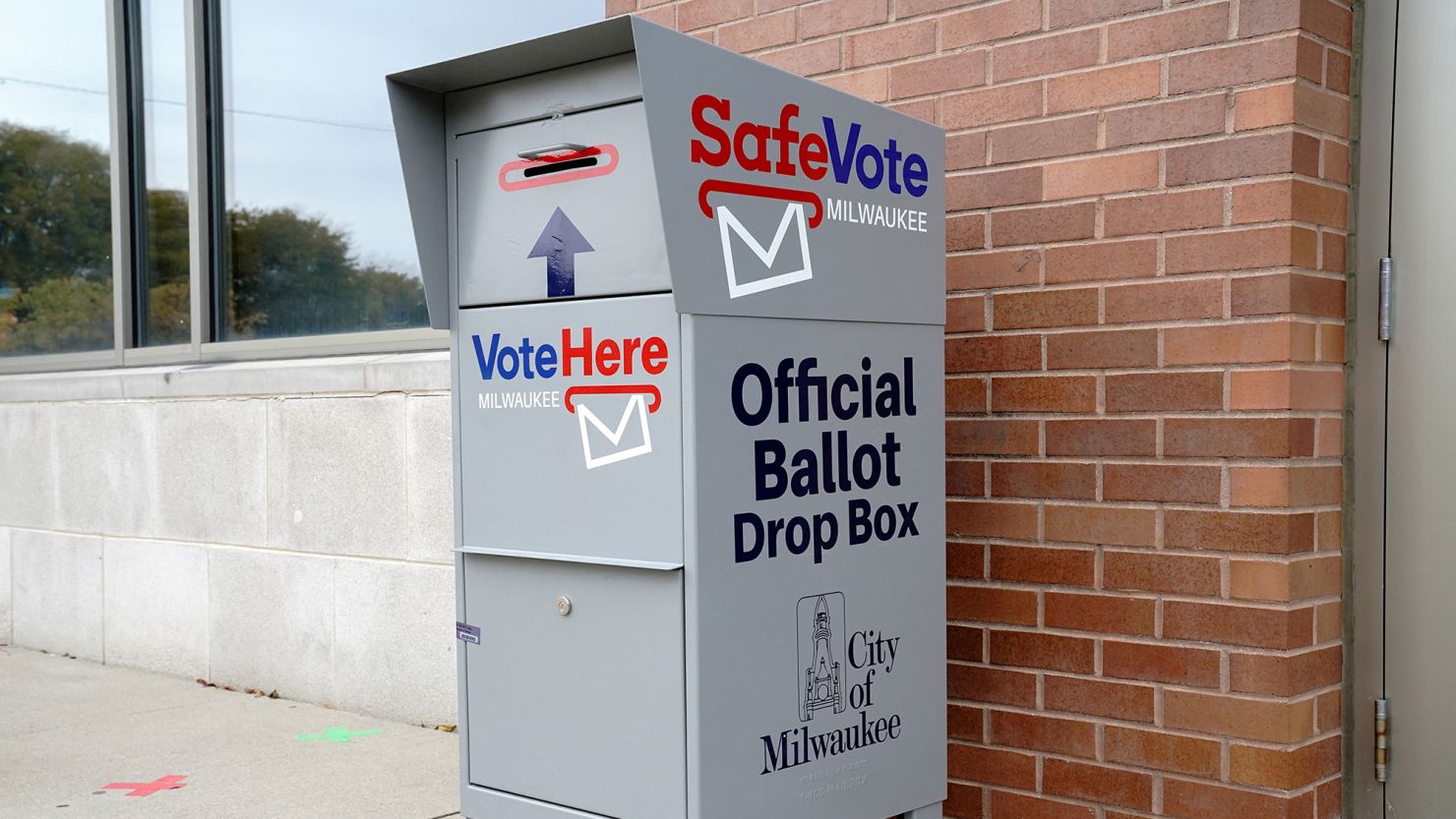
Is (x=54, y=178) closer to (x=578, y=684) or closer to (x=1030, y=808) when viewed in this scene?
(x=578, y=684)

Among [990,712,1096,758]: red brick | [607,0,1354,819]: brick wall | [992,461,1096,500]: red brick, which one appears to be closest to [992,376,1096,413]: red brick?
[607,0,1354,819]: brick wall

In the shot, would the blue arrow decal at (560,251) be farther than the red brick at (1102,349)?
No

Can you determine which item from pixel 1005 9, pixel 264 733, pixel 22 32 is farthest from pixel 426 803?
pixel 22 32

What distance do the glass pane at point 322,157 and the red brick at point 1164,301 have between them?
9.96 feet

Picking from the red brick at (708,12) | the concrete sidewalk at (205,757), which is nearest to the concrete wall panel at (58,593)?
the concrete sidewalk at (205,757)

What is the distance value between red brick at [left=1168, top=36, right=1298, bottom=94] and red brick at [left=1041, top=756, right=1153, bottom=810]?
1594 mm

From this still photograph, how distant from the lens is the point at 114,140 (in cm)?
689

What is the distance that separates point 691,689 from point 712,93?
3.67ft

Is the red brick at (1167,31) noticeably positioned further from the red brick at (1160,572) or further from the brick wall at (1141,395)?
the red brick at (1160,572)

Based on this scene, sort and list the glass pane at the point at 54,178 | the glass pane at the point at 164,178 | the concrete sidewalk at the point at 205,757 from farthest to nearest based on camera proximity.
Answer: the glass pane at the point at 54,178
the glass pane at the point at 164,178
the concrete sidewalk at the point at 205,757

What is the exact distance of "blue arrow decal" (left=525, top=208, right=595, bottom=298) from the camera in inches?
104

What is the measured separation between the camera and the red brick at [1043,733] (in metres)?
3.19

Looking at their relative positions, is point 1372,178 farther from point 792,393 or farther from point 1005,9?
point 792,393

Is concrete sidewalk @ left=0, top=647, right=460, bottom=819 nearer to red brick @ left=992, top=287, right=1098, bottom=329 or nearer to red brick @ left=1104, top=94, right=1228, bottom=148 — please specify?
red brick @ left=992, top=287, right=1098, bottom=329
